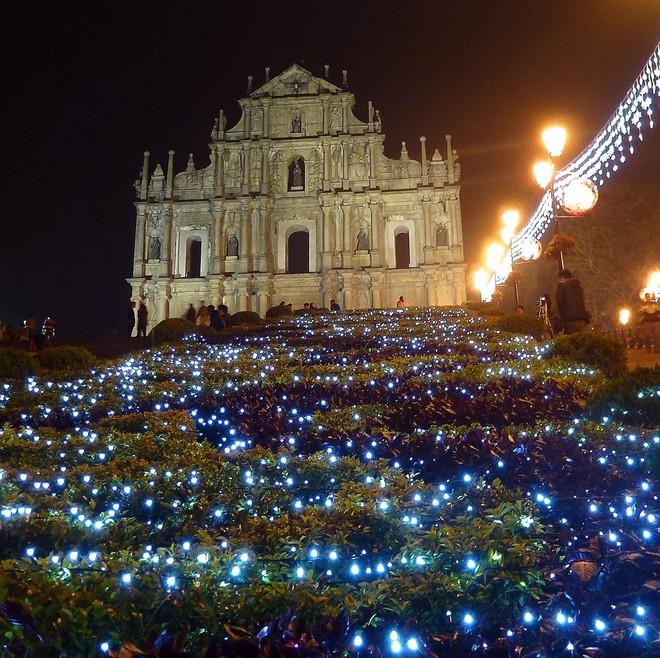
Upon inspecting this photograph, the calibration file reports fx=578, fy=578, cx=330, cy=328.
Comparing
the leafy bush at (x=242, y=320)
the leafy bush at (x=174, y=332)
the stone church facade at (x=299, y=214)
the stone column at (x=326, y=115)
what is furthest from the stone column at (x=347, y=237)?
the leafy bush at (x=174, y=332)

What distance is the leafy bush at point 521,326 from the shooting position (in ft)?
51.9

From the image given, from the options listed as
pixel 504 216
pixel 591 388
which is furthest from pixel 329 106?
pixel 591 388

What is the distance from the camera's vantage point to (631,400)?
18.2 feet

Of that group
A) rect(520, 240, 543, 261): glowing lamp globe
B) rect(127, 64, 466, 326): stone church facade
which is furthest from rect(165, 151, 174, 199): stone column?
rect(520, 240, 543, 261): glowing lamp globe

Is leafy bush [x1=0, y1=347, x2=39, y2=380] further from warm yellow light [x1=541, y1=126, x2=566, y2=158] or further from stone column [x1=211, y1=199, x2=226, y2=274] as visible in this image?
stone column [x1=211, y1=199, x2=226, y2=274]

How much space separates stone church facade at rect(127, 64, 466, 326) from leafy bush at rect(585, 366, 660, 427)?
34759 millimetres

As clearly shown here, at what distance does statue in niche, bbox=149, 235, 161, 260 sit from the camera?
42.6 meters

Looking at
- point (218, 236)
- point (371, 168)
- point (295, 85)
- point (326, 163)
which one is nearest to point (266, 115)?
point (295, 85)

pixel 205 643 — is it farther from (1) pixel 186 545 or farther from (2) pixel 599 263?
(2) pixel 599 263

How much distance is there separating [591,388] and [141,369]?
25.5 feet

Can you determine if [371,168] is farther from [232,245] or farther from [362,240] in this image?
[232,245]

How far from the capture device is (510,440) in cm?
495

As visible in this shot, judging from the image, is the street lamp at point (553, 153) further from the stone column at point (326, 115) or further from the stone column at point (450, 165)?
the stone column at point (326, 115)

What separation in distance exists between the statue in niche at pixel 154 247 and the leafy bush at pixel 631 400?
132 ft
